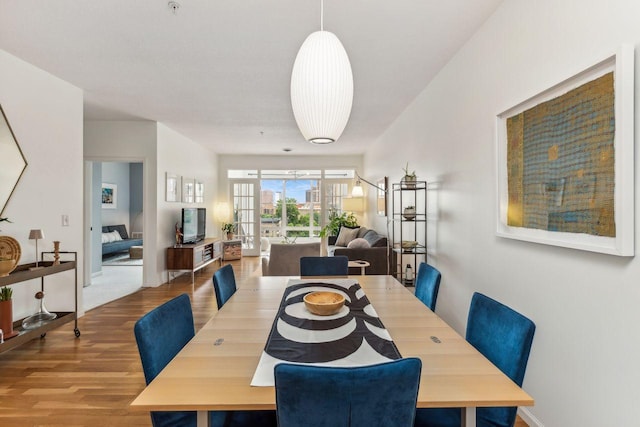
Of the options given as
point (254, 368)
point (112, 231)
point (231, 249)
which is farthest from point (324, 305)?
point (112, 231)

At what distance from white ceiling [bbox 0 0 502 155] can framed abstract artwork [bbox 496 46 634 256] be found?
0.99m

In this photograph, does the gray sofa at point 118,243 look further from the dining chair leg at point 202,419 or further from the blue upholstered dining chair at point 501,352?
the blue upholstered dining chair at point 501,352

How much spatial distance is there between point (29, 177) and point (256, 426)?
337 cm

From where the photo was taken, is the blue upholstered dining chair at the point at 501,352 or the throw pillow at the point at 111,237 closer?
the blue upholstered dining chair at the point at 501,352

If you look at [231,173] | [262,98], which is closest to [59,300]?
[262,98]

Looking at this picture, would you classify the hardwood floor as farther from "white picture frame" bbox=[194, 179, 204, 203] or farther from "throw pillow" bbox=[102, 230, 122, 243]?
"throw pillow" bbox=[102, 230, 122, 243]

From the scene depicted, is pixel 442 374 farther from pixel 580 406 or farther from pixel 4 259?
pixel 4 259

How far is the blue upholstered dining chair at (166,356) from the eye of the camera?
1.22 metres

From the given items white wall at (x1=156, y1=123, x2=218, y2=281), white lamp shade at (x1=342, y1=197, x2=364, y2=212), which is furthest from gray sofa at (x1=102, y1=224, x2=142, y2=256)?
white lamp shade at (x1=342, y1=197, x2=364, y2=212)

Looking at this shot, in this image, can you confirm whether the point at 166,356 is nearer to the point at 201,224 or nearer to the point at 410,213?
the point at 410,213

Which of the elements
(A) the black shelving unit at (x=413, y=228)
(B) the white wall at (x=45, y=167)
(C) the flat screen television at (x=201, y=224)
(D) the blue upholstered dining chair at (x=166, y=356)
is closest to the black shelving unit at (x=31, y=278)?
(B) the white wall at (x=45, y=167)

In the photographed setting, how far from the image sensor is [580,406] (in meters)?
1.56

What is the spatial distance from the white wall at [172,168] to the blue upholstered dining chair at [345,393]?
16.5 feet

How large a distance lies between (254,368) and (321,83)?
1135 mm
